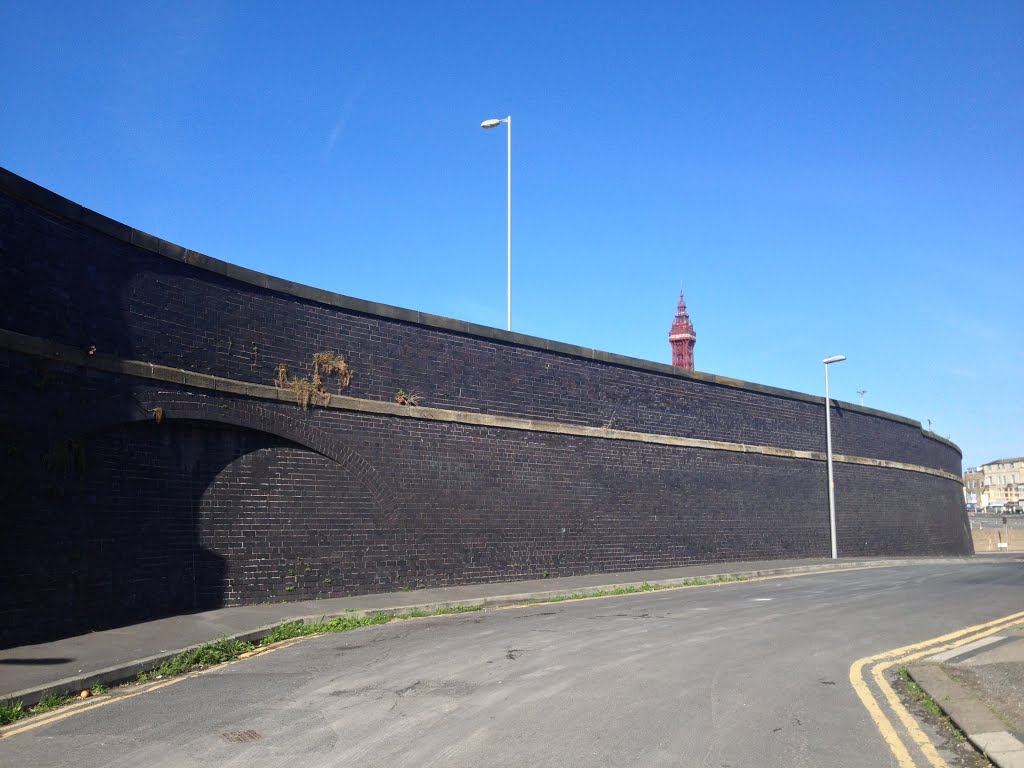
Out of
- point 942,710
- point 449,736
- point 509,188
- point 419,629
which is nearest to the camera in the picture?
point 449,736

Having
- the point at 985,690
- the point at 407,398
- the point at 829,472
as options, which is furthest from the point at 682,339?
the point at 985,690

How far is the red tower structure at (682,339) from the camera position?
344ft

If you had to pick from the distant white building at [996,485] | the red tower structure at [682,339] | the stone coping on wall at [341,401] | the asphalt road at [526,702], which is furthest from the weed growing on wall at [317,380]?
the distant white building at [996,485]

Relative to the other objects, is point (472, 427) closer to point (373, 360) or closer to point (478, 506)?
point (478, 506)

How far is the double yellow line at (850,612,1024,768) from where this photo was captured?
6262 mm

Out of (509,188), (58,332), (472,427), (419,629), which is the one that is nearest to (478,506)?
(472,427)

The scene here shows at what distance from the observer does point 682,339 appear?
105 meters

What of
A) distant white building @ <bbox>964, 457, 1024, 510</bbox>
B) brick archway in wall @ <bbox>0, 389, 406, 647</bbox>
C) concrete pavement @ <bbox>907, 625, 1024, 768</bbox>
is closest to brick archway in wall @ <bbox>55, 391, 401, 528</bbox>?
brick archway in wall @ <bbox>0, 389, 406, 647</bbox>

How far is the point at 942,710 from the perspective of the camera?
286 inches

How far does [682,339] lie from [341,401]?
92211 millimetres

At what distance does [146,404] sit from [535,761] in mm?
8990

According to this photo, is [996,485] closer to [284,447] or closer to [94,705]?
[284,447]

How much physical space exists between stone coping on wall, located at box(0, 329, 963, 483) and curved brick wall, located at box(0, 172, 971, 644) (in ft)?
0.14

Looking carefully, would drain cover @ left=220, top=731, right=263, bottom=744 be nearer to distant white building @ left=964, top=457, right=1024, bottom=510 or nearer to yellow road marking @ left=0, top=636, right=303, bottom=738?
yellow road marking @ left=0, top=636, right=303, bottom=738
